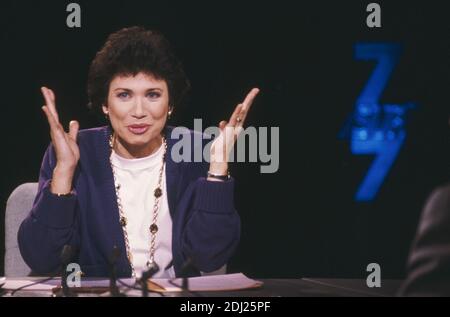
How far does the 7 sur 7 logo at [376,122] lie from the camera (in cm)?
327

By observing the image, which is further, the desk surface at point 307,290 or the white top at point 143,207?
the white top at point 143,207

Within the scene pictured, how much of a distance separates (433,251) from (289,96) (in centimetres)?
215

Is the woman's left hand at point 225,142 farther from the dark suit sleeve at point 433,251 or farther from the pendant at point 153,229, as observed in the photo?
the dark suit sleeve at point 433,251

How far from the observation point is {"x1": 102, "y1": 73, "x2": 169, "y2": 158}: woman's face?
7.94ft

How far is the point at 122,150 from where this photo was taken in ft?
8.18

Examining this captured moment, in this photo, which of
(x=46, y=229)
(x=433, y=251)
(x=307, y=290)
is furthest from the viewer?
(x=46, y=229)

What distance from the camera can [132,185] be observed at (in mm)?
2451

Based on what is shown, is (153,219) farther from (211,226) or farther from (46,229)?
(46,229)

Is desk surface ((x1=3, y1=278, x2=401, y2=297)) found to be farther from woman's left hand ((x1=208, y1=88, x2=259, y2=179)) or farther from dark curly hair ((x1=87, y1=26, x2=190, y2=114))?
dark curly hair ((x1=87, y1=26, x2=190, y2=114))

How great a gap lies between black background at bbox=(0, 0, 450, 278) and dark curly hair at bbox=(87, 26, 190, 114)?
13.3 inches

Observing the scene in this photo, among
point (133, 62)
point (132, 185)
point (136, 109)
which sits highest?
point (133, 62)

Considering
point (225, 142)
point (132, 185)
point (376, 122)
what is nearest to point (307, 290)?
point (225, 142)

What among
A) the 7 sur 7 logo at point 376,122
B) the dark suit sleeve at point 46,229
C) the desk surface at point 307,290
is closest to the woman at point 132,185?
the dark suit sleeve at point 46,229
